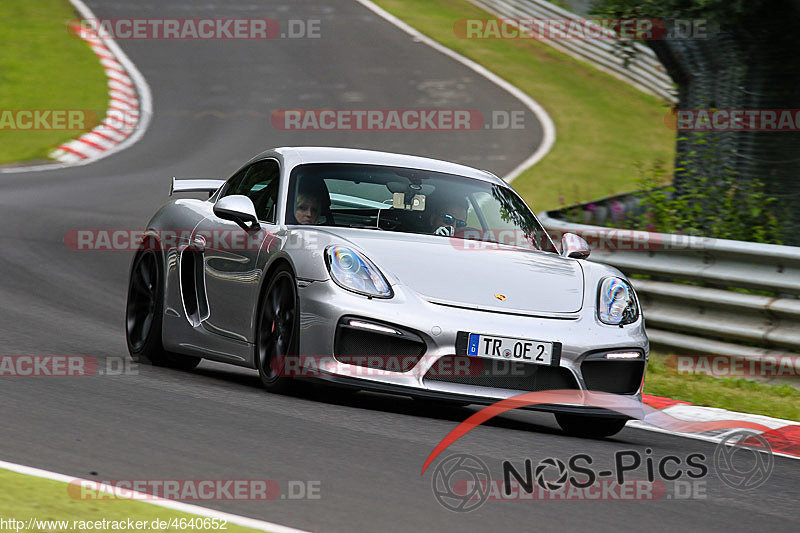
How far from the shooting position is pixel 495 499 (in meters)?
4.64

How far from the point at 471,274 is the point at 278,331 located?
3.18 ft

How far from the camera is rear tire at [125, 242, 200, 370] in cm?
789

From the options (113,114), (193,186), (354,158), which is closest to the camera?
(354,158)

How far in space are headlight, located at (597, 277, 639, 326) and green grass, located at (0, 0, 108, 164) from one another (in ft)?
49.5

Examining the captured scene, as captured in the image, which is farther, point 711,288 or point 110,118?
point 110,118

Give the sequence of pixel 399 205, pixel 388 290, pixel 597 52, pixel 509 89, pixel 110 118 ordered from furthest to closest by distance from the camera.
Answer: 1. pixel 597 52
2. pixel 509 89
3. pixel 110 118
4. pixel 399 205
5. pixel 388 290

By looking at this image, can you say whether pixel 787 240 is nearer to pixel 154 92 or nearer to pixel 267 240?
pixel 267 240

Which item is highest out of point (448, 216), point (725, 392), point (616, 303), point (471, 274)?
point (448, 216)

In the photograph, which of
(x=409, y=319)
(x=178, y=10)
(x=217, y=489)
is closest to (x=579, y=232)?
(x=409, y=319)

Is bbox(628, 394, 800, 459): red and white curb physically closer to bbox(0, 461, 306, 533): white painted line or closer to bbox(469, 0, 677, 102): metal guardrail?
bbox(0, 461, 306, 533): white painted line

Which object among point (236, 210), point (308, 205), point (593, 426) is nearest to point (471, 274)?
point (593, 426)

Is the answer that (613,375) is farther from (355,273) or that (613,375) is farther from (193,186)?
(193,186)

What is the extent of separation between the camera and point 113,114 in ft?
77.5

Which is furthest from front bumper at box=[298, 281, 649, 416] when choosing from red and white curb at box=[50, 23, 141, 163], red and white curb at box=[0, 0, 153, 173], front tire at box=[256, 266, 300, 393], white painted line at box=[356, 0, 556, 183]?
red and white curb at box=[50, 23, 141, 163]
